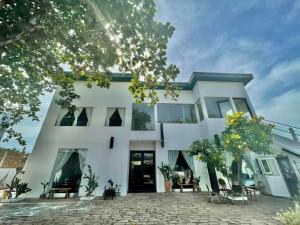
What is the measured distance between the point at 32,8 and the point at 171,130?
9.64m

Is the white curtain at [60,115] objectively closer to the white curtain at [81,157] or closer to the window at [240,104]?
the white curtain at [81,157]

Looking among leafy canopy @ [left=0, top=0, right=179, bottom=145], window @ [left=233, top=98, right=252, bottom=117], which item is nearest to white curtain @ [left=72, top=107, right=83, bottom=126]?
leafy canopy @ [left=0, top=0, right=179, bottom=145]

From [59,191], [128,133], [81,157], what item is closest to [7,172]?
[59,191]

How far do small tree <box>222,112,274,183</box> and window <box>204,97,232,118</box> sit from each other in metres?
3.82

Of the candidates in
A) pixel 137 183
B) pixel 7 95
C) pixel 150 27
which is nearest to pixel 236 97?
pixel 137 183

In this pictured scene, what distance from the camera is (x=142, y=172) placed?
10.4m

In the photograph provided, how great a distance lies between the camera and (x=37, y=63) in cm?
604

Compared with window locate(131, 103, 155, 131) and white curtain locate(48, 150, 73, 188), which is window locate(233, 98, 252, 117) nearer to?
window locate(131, 103, 155, 131)

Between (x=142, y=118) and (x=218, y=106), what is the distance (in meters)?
6.20

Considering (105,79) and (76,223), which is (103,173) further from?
(105,79)

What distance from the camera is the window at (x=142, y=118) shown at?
37.0 ft

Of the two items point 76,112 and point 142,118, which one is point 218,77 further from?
point 76,112

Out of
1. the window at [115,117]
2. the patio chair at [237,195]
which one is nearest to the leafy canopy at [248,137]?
the patio chair at [237,195]

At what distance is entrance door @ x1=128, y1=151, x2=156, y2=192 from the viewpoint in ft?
33.0
